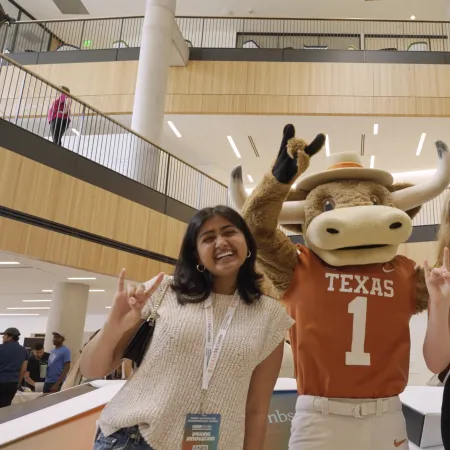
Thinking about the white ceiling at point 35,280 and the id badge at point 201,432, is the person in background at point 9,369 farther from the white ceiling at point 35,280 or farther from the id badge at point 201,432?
the id badge at point 201,432

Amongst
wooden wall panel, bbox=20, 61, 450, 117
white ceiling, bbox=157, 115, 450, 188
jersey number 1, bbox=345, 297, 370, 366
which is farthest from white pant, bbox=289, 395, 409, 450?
wooden wall panel, bbox=20, 61, 450, 117

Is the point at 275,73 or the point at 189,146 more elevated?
the point at 275,73

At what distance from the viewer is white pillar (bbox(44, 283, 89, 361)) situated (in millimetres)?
9094

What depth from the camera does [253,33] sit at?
13766 millimetres

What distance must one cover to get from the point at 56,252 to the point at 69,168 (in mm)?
1252

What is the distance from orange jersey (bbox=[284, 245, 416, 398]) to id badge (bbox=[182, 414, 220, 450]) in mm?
651

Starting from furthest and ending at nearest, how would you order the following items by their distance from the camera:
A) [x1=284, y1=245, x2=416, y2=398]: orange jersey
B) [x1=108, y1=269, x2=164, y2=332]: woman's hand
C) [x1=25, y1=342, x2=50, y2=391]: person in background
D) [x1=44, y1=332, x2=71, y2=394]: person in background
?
[x1=25, y1=342, x2=50, y2=391]: person in background, [x1=44, y1=332, x2=71, y2=394]: person in background, [x1=284, y1=245, x2=416, y2=398]: orange jersey, [x1=108, y1=269, x2=164, y2=332]: woman's hand

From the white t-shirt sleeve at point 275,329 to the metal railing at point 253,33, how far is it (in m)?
12.2

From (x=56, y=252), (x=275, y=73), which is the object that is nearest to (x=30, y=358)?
(x=56, y=252)

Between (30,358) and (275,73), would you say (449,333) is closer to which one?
(30,358)

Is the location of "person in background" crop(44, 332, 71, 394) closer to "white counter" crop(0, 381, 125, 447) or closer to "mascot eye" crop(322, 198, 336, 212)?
"white counter" crop(0, 381, 125, 447)

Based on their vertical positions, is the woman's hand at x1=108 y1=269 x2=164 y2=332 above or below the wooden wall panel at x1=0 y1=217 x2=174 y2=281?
below

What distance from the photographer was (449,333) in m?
1.69

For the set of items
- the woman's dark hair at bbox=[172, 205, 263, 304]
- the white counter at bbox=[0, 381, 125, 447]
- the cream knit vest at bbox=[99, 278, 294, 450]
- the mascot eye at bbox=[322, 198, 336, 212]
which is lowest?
the white counter at bbox=[0, 381, 125, 447]
